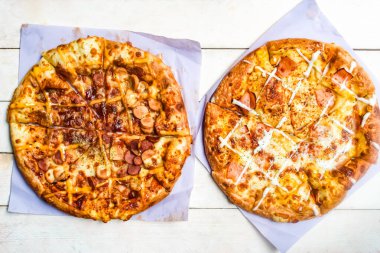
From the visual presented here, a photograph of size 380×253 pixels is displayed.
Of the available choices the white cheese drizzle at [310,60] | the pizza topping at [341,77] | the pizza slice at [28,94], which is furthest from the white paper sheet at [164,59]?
the pizza topping at [341,77]

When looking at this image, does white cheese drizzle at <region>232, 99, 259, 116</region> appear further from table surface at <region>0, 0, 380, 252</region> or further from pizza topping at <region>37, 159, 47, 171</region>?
pizza topping at <region>37, 159, 47, 171</region>

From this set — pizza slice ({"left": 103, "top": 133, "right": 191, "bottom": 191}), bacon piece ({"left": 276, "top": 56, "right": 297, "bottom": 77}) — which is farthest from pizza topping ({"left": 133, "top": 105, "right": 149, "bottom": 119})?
bacon piece ({"left": 276, "top": 56, "right": 297, "bottom": 77})

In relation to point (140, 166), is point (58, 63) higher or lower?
higher

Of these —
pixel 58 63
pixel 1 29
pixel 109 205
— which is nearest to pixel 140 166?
pixel 109 205

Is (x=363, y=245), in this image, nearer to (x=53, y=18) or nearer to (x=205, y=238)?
(x=205, y=238)

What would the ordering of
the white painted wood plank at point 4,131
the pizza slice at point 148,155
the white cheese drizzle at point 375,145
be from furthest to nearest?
the white painted wood plank at point 4,131 < the white cheese drizzle at point 375,145 < the pizza slice at point 148,155

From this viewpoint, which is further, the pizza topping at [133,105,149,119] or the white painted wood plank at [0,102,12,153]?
the white painted wood plank at [0,102,12,153]

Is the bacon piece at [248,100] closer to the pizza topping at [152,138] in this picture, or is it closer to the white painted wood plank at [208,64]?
the white painted wood plank at [208,64]
